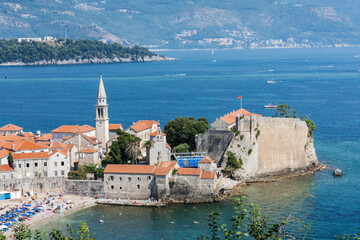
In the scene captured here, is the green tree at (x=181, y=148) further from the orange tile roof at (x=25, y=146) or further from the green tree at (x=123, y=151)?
the orange tile roof at (x=25, y=146)

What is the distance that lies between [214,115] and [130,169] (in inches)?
2209

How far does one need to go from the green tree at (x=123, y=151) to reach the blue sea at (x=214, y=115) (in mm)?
8561

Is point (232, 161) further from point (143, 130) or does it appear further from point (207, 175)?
point (143, 130)

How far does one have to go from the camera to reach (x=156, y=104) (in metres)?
131

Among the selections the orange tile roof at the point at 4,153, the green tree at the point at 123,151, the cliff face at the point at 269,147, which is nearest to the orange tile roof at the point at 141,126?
the green tree at the point at 123,151

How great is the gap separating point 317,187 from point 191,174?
48.1 ft

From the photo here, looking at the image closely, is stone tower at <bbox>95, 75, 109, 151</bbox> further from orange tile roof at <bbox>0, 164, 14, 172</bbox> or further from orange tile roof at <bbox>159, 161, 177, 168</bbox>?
orange tile roof at <bbox>159, 161, 177, 168</bbox>

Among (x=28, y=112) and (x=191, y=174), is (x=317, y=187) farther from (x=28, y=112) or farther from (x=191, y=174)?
(x=28, y=112)

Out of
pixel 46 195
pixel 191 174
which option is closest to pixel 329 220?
pixel 191 174

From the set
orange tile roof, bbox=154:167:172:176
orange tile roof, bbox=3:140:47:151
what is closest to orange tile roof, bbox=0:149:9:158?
orange tile roof, bbox=3:140:47:151

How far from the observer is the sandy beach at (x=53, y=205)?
5033cm

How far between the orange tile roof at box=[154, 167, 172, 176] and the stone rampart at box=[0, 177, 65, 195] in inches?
396

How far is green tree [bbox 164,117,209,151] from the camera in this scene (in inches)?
2576

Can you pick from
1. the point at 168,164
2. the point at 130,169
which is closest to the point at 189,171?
the point at 168,164
